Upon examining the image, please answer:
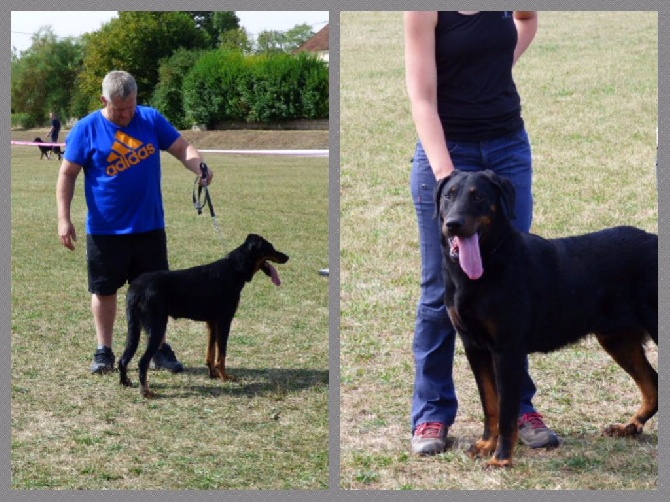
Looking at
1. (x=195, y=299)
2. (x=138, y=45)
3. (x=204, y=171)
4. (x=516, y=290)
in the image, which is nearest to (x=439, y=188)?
(x=516, y=290)

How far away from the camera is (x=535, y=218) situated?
834 centimetres

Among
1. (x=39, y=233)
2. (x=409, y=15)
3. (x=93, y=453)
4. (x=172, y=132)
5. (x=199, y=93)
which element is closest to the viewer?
(x=409, y=15)

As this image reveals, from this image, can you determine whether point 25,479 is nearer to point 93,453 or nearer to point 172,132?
point 93,453

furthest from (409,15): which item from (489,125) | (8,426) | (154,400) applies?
(154,400)

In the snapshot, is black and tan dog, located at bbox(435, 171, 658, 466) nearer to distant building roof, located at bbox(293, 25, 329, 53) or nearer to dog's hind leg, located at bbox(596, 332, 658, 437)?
dog's hind leg, located at bbox(596, 332, 658, 437)

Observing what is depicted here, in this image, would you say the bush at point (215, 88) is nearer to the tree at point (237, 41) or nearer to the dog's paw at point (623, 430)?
the tree at point (237, 41)

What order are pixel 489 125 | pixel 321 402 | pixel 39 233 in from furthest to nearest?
pixel 39 233, pixel 321 402, pixel 489 125

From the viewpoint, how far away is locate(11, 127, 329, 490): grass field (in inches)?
148

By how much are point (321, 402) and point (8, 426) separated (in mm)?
1739

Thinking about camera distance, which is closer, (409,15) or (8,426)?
(409,15)

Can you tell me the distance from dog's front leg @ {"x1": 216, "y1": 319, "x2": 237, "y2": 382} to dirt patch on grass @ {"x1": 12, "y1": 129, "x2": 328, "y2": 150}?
1.07m

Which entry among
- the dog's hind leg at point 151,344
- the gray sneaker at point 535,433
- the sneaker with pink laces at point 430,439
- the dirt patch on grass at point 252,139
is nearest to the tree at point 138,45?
Result: the dirt patch on grass at point 252,139

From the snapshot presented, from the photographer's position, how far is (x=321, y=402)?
15.6ft

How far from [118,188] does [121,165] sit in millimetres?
130
